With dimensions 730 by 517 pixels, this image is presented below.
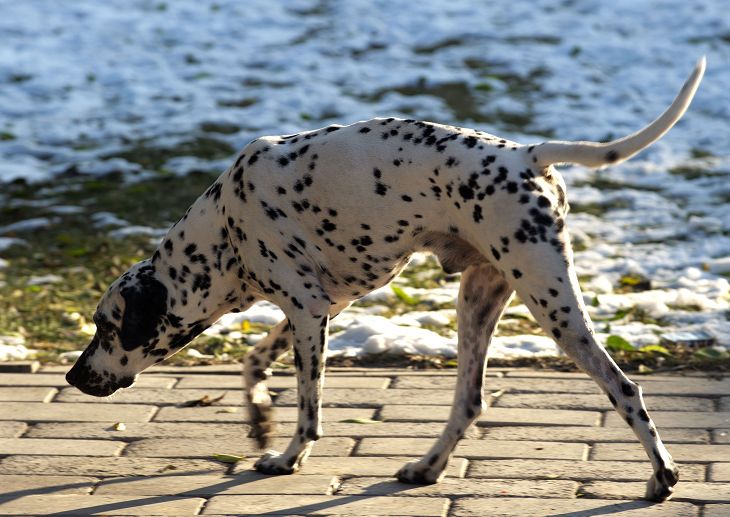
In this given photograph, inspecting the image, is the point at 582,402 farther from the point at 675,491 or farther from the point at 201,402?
the point at 201,402

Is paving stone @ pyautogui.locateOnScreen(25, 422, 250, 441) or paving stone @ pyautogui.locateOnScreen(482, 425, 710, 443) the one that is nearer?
paving stone @ pyautogui.locateOnScreen(482, 425, 710, 443)

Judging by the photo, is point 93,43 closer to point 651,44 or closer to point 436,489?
point 651,44

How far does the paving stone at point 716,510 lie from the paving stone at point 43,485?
223 centimetres

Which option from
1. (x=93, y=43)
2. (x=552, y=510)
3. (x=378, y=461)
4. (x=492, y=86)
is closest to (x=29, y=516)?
(x=378, y=461)

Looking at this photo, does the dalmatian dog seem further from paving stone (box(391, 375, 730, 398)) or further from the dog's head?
paving stone (box(391, 375, 730, 398))

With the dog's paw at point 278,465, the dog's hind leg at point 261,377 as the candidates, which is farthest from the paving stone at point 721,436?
the dog's hind leg at point 261,377

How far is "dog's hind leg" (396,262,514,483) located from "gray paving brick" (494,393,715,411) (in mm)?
723

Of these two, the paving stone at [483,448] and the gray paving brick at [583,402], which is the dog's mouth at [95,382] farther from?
the gray paving brick at [583,402]

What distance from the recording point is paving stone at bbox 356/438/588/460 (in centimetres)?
478

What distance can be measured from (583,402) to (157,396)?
6.43 feet

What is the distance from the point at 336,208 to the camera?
4621mm

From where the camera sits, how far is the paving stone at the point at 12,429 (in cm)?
518

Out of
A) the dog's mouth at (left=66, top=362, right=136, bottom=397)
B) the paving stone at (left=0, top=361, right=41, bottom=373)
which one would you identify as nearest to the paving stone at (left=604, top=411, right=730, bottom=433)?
the dog's mouth at (left=66, top=362, right=136, bottom=397)

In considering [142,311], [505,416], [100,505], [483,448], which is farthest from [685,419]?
[100,505]
